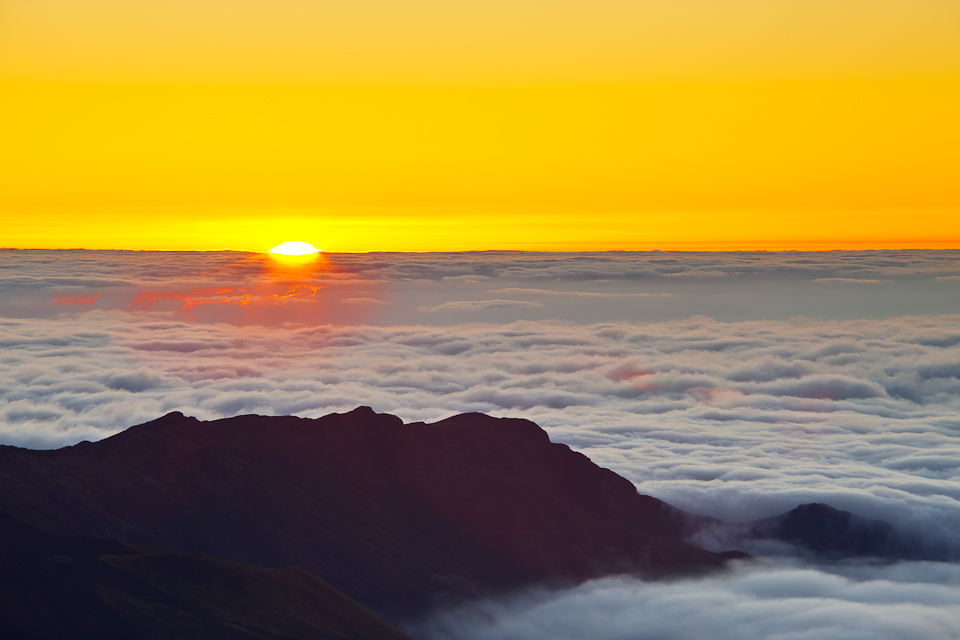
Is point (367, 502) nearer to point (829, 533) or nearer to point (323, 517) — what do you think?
point (323, 517)

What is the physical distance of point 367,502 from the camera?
8544 centimetres

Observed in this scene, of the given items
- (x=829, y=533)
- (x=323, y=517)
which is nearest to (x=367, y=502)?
(x=323, y=517)

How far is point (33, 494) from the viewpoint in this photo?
59.2 metres

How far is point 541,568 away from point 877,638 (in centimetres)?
4181

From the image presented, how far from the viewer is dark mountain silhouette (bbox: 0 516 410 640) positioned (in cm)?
4103

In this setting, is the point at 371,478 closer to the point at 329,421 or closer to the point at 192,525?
the point at 329,421

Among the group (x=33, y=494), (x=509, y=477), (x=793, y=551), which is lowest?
(x=793, y=551)

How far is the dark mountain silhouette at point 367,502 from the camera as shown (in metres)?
66.4

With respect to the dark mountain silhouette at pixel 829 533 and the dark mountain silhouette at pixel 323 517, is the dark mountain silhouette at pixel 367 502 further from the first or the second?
the dark mountain silhouette at pixel 829 533

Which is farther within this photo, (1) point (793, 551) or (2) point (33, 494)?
(1) point (793, 551)

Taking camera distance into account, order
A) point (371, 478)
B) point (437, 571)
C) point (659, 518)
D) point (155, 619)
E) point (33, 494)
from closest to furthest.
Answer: point (155, 619), point (33, 494), point (437, 571), point (371, 478), point (659, 518)

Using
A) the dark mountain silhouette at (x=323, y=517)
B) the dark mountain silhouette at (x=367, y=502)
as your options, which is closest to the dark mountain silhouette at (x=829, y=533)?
the dark mountain silhouette at (x=323, y=517)

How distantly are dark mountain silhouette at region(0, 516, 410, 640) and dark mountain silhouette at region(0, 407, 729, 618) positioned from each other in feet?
37.7

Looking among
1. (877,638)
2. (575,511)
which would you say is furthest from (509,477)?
(877,638)
